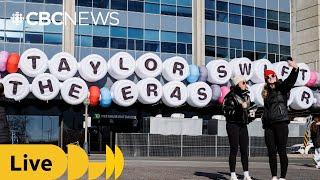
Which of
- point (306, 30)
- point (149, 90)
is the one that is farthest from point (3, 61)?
point (306, 30)

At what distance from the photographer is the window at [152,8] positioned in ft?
141

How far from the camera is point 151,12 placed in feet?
142

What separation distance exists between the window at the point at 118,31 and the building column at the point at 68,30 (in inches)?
118

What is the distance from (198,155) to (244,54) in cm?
1753

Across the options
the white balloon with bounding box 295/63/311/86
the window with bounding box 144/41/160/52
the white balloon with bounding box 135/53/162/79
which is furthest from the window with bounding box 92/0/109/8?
the white balloon with bounding box 295/63/311/86

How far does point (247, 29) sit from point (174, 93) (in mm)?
13223

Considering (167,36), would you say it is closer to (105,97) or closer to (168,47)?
(168,47)

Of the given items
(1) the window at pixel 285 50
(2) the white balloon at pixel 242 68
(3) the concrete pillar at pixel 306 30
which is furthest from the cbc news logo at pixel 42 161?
(3) the concrete pillar at pixel 306 30

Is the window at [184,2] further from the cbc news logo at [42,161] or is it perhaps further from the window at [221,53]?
the cbc news logo at [42,161]

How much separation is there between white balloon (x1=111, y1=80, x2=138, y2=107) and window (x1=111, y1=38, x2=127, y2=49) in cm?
715

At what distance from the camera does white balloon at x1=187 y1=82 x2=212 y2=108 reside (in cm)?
3647

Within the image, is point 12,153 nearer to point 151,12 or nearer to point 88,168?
point 88,168

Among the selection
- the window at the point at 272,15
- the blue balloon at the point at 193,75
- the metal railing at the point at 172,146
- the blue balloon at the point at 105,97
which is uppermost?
the window at the point at 272,15

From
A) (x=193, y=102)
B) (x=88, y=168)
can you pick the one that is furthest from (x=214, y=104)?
(x=88, y=168)
